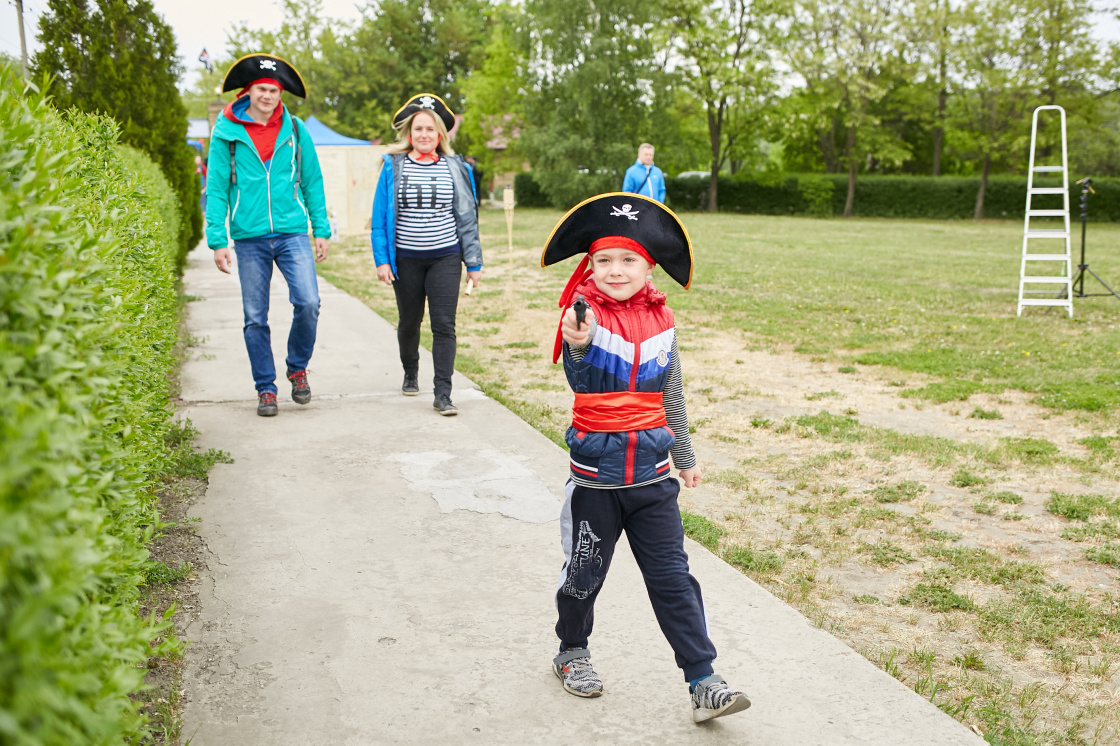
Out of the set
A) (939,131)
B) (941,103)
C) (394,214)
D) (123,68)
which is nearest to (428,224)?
(394,214)

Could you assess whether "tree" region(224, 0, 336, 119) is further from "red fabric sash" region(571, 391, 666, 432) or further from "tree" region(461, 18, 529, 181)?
"red fabric sash" region(571, 391, 666, 432)

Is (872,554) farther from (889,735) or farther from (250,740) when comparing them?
(250,740)

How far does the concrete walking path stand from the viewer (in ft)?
8.63

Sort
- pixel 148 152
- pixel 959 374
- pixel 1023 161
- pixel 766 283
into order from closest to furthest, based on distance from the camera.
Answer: pixel 959 374 < pixel 148 152 < pixel 766 283 < pixel 1023 161

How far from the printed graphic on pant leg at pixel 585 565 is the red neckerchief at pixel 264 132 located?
3.95m

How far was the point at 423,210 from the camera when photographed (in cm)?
590

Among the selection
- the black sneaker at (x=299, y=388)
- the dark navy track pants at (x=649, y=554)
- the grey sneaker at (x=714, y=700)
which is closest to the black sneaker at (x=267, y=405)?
the black sneaker at (x=299, y=388)

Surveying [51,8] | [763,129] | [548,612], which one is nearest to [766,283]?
[51,8]

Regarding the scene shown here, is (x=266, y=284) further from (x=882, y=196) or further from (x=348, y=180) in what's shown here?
(x=882, y=196)

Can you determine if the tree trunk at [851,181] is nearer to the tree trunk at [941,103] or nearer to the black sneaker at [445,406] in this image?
the tree trunk at [941,103]

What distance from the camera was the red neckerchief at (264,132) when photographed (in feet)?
18.6

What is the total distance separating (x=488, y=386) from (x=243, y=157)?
8.27ft

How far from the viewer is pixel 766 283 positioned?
1473 centimetres

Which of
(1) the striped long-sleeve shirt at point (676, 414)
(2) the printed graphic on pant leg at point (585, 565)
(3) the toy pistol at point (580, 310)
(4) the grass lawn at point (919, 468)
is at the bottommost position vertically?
(4) the grass lawn at point (919, 468)
